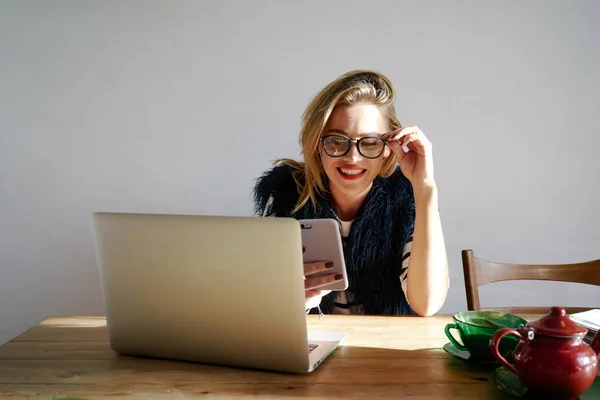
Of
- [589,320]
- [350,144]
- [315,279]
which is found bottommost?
[589,320]

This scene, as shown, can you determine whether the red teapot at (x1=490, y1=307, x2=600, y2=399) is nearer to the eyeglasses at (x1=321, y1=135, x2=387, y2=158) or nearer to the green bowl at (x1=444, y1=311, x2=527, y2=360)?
the green bowl at (x1=444, y1=311, x2=527, y2=360)

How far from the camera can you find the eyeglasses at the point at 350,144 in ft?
5.13

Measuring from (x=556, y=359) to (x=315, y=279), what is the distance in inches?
22.2

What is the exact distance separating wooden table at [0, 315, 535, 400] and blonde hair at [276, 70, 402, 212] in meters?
0.62

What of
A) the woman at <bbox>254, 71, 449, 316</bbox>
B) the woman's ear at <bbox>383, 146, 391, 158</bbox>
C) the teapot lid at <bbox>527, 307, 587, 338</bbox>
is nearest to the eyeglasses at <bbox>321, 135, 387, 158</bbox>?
the woman at <bbox>254, 71, 449, 316</bbox>

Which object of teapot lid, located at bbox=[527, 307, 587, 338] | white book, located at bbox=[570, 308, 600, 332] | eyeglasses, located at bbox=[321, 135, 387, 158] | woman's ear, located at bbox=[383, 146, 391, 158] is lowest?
white book, located at bbox=[570, 308, 600, 332]

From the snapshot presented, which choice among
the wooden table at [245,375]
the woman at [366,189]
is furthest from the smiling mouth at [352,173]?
the wooden table at [245,375]

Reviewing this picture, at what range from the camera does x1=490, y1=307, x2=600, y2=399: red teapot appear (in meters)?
0.79

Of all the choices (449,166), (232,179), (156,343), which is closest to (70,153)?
(232,179)

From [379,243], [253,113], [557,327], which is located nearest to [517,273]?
[379,243]

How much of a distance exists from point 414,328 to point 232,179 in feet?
4.62

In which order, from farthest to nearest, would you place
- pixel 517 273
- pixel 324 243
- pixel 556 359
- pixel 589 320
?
pixel 517 273
pixel 324 243
pixel 589 320
pixel 556 359

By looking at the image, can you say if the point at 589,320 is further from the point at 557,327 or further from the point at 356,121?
the point at 356,121

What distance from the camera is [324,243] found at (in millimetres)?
1234
